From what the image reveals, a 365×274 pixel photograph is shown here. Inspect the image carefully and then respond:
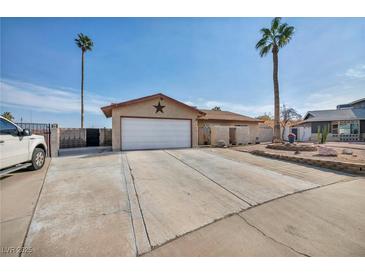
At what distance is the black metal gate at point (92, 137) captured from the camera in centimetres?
1428

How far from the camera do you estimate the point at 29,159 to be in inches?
201

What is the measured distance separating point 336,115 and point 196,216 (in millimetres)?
27922

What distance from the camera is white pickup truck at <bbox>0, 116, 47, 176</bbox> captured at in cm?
418

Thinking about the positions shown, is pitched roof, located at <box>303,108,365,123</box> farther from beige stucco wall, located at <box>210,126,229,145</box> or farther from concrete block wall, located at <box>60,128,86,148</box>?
concrete block wall, located at <box>60,128,86,148</box>

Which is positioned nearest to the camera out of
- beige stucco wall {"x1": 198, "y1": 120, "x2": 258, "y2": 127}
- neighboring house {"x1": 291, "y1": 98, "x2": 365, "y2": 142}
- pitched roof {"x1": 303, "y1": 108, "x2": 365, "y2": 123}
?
beige stucco wall {"x1": 198, "y1": 120, "x2": 258, "y2": 127}

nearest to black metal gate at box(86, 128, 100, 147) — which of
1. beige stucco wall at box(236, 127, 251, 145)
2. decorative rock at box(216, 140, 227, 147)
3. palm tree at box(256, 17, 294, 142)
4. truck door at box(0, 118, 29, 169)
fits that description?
truck door at box(0, 118, 29, 169)

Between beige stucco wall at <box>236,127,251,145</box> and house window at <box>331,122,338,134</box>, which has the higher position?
house window at <box>331,122,338,134</box>

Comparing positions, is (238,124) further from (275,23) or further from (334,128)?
(334,128)

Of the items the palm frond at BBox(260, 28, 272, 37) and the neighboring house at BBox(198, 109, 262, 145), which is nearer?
the palm frond at BBox(260, 28, 272, 37)

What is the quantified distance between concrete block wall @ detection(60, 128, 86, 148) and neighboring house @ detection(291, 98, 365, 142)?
83.2 feet

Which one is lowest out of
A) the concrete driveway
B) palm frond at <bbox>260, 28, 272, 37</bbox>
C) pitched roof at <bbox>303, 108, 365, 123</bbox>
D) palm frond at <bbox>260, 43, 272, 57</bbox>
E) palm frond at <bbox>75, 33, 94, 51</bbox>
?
the concrete driveway

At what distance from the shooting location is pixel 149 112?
1120 cm
